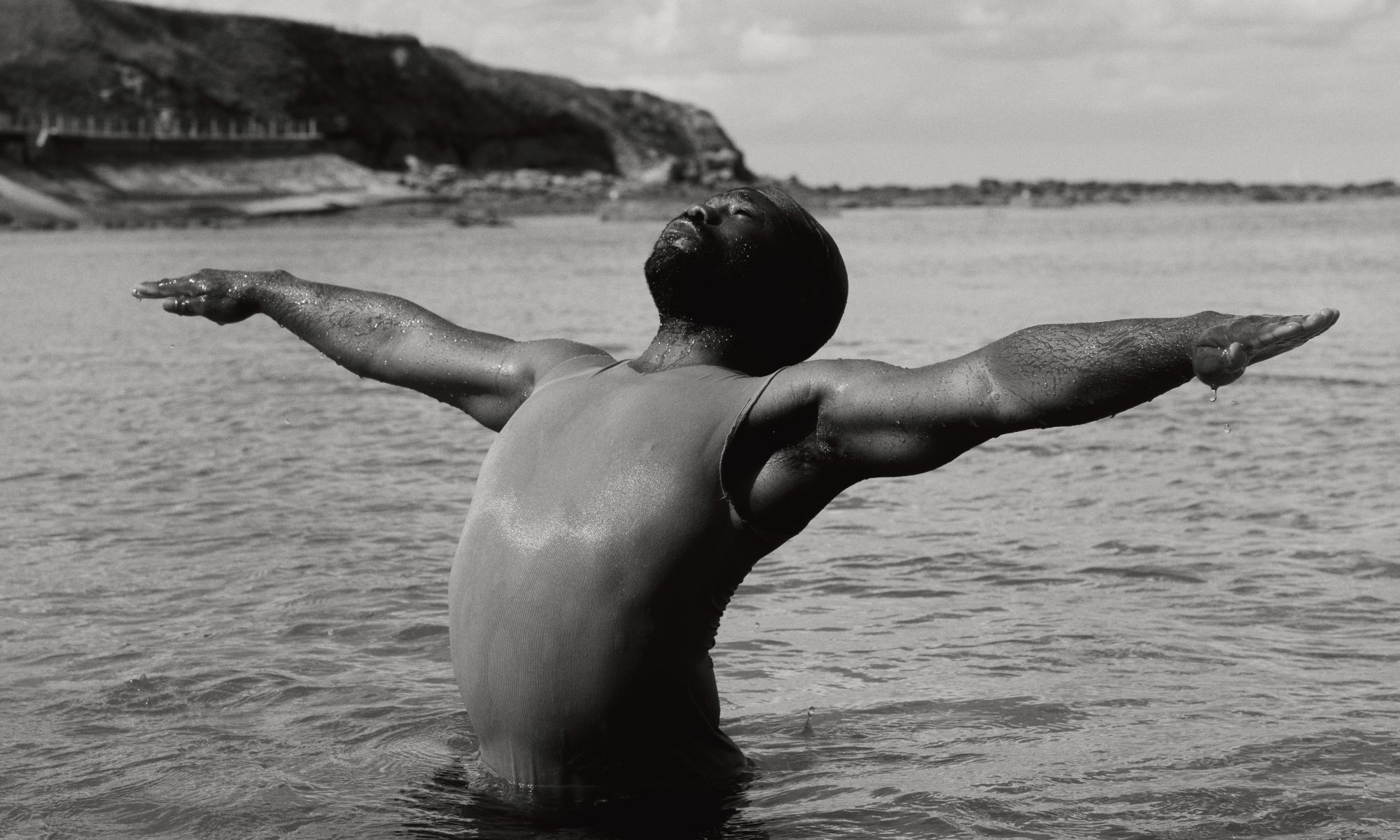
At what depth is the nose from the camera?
13.3 feet

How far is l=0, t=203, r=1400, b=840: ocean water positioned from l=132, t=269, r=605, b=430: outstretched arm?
102 cm

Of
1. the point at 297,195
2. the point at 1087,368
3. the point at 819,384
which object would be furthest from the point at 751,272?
the point at 297,195

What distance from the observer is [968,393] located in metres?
3.43

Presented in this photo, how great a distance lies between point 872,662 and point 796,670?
304 mm

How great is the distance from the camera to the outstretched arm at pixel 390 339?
14.8 ft

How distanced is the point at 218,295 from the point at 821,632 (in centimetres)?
319

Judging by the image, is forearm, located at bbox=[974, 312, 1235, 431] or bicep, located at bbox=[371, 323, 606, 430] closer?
forearm, located at bbox=[974, 312, 1235, 431]

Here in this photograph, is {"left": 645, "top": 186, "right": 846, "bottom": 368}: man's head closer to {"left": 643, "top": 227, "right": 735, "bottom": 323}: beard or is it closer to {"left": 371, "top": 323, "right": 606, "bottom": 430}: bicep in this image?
{"left": 643, "top": 227, "right": 735, "bottom": 323}: beard

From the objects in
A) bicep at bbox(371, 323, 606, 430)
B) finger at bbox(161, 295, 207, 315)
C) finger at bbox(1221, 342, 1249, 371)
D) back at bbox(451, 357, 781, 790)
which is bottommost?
back at bbox(451, 357, 781, 790)

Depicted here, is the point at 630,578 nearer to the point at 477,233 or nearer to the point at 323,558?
the point at 323,558

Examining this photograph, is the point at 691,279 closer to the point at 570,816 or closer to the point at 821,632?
the point at 570,816

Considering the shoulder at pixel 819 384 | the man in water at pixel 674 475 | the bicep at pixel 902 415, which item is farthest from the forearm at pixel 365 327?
the bicep at pixel 902 415

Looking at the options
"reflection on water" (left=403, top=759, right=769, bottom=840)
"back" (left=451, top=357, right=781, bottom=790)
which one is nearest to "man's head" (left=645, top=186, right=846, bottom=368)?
"back" (left=451, top=357, right=781, bottom=790)

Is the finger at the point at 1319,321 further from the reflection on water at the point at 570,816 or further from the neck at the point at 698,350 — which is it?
the reflection on water at the point at 570,816
